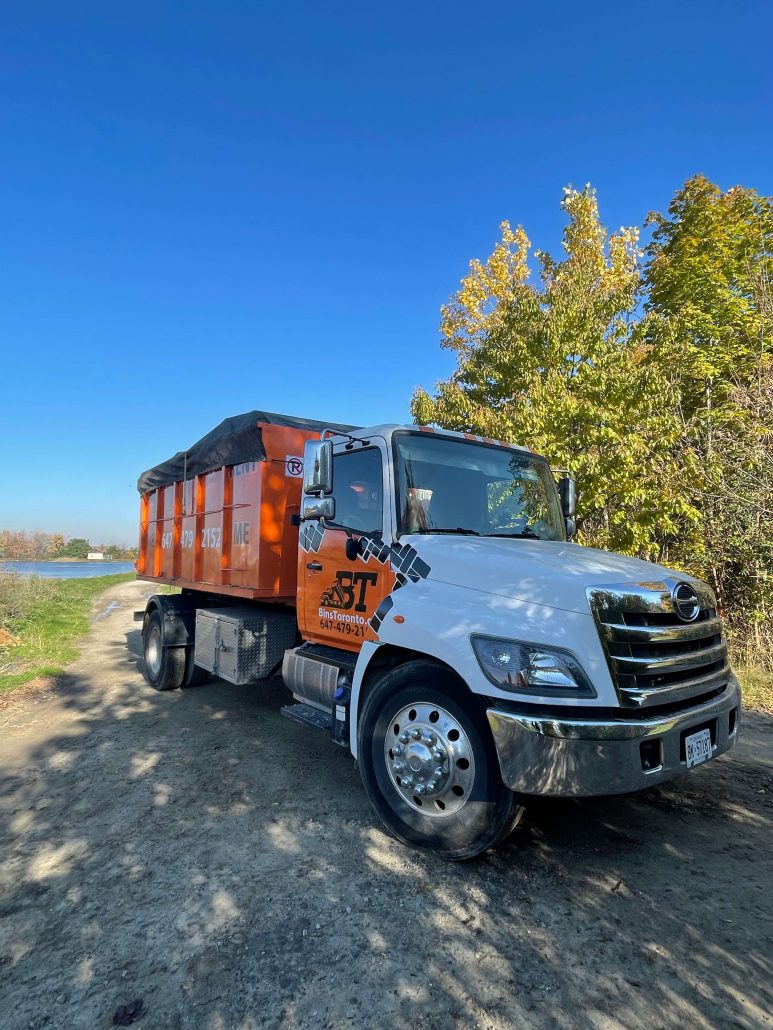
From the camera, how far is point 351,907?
9.05ft

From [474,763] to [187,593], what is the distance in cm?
590

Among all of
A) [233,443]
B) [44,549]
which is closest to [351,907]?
[233,443]

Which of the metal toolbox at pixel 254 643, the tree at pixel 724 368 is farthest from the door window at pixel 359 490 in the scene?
the tree at pixel 724 368

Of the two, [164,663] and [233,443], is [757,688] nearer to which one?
[233,443]

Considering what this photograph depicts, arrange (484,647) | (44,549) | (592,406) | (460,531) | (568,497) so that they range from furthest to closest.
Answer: (44,549) < (592,406) < (568,497) < (460,531) < (484,647)

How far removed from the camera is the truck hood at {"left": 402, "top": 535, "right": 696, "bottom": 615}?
9.68ft

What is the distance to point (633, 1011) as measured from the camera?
2.13 meters

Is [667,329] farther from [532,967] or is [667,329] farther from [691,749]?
[532,967]

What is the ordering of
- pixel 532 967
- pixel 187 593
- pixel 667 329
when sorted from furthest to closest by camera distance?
pixel 667 329 < pixel 187 593 < pixel 532 967

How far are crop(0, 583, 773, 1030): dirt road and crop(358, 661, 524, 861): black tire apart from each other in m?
0.20

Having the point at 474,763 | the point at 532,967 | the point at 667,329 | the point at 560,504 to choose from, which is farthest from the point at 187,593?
the point at 667,329

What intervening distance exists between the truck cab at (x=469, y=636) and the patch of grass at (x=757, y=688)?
11.6 feet

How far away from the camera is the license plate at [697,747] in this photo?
2963 millimetres

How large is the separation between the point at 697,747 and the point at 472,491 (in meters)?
2.11
